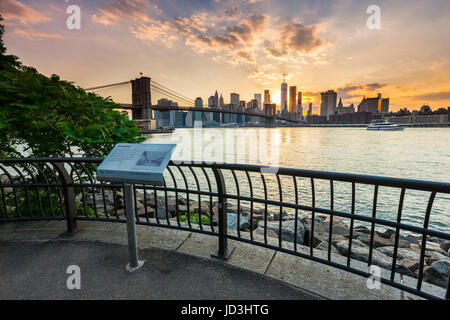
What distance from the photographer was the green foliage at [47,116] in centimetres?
441

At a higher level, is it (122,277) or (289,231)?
(122,277)

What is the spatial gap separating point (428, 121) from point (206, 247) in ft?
601

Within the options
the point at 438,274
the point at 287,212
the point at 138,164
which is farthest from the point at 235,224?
the point at 287,212

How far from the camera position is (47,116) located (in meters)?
4.60

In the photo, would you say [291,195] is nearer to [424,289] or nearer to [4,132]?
[424,289]

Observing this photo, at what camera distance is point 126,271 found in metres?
2.78

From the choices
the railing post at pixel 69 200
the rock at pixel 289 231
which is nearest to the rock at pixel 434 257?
the rock at pixel 289 231

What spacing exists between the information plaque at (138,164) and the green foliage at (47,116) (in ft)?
8.76

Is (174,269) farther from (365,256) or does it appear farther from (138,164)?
(365,256)

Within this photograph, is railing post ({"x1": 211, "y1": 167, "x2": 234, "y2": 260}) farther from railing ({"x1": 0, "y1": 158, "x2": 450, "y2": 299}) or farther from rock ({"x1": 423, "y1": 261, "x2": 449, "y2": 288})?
rock ({"x1": 423, "y1": 261, "x2": 449, "y2": 288})

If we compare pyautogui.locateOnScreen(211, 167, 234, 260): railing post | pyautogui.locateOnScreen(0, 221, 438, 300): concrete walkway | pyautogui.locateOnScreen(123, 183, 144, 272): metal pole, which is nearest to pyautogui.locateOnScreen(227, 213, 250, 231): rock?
pyautogui.locateOnScreen(0, 221, 438, 300): concrete walkway

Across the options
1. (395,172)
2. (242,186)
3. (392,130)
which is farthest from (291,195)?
(392,130)

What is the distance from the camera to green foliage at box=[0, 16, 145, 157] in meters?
4.41

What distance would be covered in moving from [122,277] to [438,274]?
5.11 m
